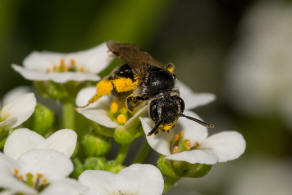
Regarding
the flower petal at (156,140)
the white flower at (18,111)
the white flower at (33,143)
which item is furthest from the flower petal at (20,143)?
the flower petal at (156,140)

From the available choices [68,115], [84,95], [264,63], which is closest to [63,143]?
[84,95]

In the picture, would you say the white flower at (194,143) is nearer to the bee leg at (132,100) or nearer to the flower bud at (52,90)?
the bee leg at (132,100)

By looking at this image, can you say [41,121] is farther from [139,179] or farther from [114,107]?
[139,179]

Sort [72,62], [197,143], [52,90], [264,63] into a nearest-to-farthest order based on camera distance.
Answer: [197,143] < [52,90] < [72,62] < [264,63]

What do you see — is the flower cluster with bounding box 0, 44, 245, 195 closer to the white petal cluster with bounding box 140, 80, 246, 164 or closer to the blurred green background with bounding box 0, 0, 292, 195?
the white petal cluster with bounding box 140, 80, 246, 164

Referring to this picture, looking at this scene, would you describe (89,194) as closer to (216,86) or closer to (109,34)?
(109,34)

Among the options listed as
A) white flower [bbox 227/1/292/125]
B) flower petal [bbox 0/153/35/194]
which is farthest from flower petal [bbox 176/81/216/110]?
white flower [bbox 227/1/292/125]
